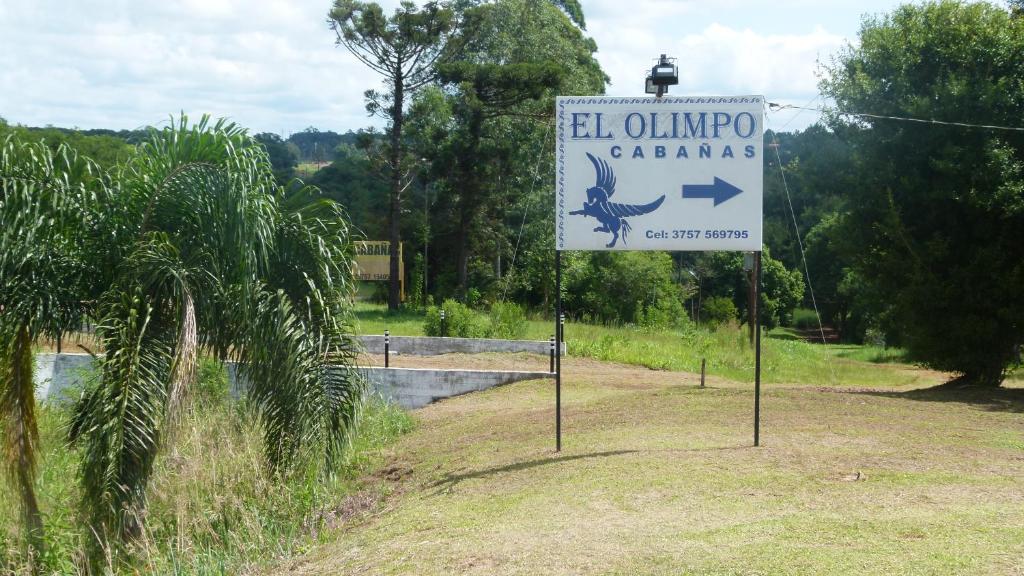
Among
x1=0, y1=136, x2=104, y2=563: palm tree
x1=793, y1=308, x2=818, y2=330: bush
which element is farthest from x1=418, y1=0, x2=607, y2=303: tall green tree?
Result: x1=0, y1=136, x2=104, y2=563: palm tree

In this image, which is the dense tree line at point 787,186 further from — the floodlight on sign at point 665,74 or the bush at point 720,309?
the floodlight on sign at point 665,74

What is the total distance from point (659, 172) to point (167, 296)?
15.7ft

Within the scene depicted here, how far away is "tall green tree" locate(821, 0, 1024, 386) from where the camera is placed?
50.9ft

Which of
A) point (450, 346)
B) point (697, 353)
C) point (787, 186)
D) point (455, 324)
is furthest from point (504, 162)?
point (787, 186)

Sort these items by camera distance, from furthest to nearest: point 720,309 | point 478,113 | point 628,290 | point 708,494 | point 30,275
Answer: point 720,309 < point 628,290 < point 478,113 < point 30,275 < point 708,494

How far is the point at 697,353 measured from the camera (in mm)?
26031

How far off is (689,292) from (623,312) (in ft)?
38.3

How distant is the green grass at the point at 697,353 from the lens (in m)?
23.0

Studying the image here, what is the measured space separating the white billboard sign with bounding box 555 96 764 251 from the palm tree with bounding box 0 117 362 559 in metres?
2.52

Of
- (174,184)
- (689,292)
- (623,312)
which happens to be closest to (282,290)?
(174,184)

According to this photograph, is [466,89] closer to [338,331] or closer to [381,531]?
[338,331]

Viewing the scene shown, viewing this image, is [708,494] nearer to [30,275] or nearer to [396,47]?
[30,275]

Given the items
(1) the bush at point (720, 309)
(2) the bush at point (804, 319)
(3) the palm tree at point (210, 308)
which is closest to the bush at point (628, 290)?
(1) the bush at point (720, 309)

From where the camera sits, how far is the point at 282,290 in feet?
31.6
